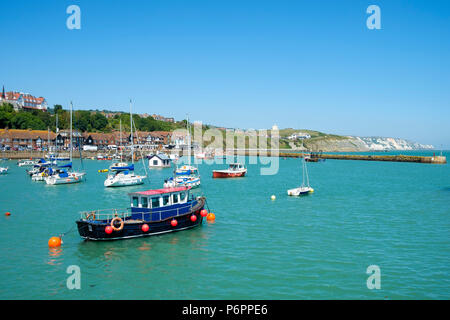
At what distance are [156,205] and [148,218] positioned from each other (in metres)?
1.26

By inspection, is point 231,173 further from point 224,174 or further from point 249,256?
point 249,256

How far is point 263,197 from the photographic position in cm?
5006

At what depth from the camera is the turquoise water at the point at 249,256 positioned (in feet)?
61.2

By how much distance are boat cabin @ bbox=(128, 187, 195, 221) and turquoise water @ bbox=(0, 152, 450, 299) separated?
6.22ft

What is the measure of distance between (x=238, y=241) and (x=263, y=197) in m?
23.2

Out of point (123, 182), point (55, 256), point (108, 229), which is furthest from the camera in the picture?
point (123, 182)

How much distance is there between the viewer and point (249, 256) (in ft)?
78.0

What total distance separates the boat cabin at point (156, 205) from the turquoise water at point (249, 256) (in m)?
1.90

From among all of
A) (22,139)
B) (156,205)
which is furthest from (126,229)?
(22,139)

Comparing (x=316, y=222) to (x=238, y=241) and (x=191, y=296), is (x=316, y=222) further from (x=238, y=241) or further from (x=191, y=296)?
(x=191, y=296)

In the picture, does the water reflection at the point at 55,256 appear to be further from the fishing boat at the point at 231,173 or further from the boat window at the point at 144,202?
the fishing boat at the point at 231,173

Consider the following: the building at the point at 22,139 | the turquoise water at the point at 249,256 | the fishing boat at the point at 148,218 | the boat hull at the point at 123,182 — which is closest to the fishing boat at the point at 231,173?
the boat hull at the point at 123,182

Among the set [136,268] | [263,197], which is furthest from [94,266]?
[263,197]

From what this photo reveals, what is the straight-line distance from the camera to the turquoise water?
18641 mm
